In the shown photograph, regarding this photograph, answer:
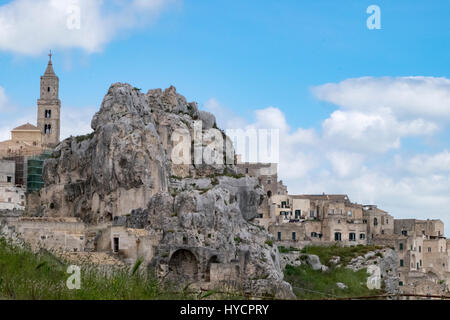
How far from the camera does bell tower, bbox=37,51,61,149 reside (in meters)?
113

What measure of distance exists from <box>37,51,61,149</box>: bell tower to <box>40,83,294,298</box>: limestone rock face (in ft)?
A: 108

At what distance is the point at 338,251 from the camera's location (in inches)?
3642

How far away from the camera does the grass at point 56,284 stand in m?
30.5

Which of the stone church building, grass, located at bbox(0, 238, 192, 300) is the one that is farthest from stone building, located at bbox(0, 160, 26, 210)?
grass, located at bbox(0, 238, 192, 300)

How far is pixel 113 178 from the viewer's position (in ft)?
233

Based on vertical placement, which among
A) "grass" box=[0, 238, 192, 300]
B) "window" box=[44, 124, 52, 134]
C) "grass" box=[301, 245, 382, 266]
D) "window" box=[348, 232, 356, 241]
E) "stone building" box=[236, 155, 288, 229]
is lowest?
"grass" box=[0, 238, 192, 300]

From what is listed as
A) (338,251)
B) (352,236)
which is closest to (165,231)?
(338,251)

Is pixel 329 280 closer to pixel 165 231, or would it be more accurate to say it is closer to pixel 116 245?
pixel 165 231

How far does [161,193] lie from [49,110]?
50.2 m

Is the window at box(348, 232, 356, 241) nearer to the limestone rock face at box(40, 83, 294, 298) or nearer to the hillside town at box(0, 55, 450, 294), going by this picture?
the hillside town at box(0, 55, 450, 294)

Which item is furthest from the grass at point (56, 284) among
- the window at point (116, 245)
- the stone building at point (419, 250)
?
the stone building at point (419, 250)

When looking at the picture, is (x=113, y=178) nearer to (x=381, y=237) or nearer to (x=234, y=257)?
(x=234, y=257)
